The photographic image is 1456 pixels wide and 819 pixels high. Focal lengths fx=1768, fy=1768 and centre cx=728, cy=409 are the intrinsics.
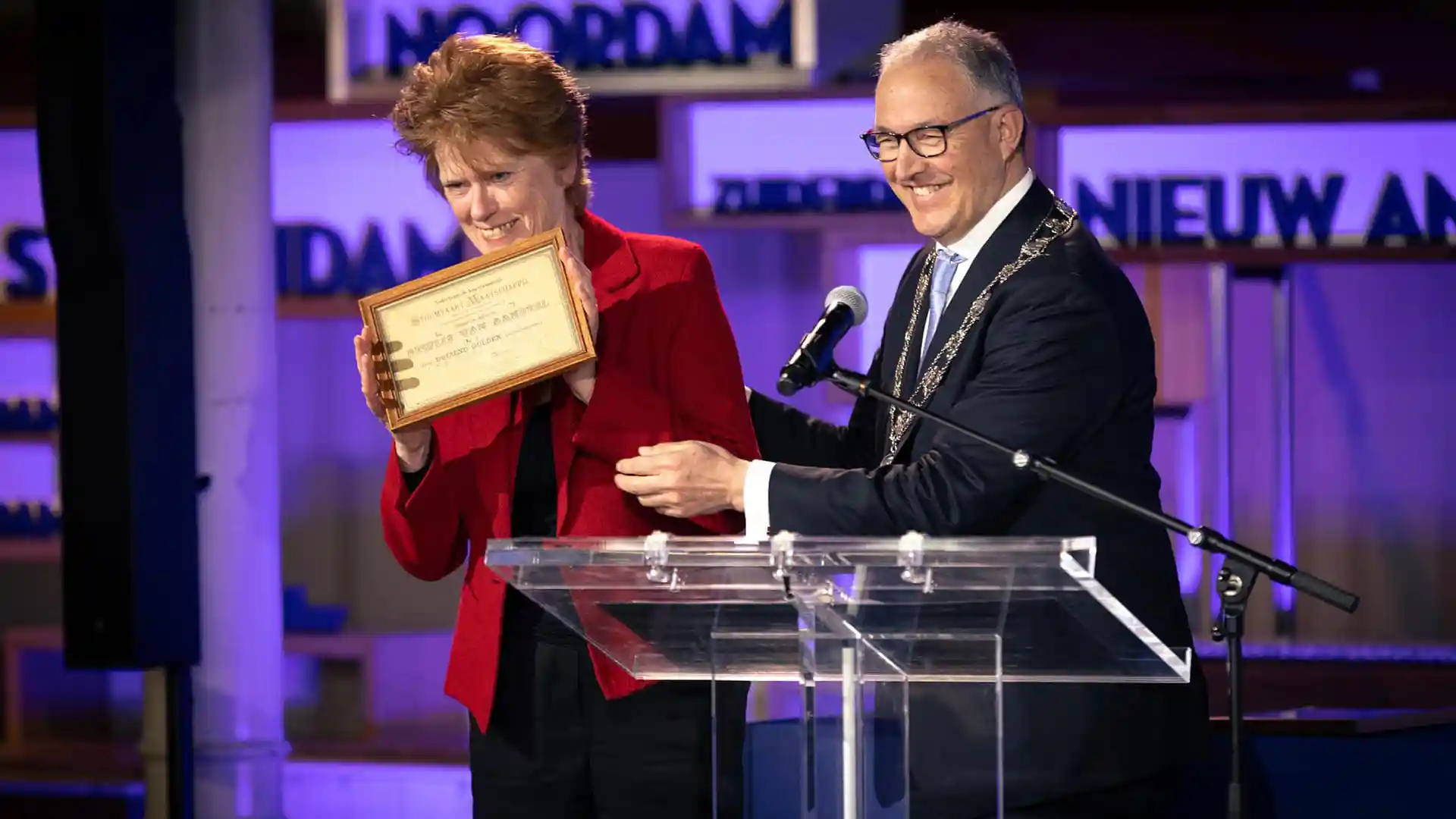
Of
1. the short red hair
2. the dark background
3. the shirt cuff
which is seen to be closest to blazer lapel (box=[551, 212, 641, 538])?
the short red hair

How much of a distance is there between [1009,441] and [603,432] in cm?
48

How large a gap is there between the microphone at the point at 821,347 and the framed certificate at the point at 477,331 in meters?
0.30

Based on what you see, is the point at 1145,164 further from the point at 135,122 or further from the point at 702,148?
the point at 135,122

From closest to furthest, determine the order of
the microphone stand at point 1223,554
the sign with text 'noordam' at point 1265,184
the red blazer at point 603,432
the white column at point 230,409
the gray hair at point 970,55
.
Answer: the microphone stand at point 1223,554, the red blazer at point 603,432, the gray hair at point 970,55, the white column at point 230,409, the sign with text 'noordam' at point 1265,184

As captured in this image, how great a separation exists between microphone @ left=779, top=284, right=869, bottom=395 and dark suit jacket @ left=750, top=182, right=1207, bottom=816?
7.7 inches

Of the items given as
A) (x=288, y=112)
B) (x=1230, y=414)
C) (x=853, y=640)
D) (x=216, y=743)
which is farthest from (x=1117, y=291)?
(x=288, y=112)

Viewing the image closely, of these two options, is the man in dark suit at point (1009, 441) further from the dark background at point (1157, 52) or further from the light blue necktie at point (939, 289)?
the dark background at point (1157, 52)

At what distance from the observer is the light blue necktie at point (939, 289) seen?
2312 mm

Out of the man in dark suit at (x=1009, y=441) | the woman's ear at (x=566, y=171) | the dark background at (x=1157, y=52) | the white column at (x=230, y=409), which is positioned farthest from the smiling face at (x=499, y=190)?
the dark background at (x=1157, y=52)

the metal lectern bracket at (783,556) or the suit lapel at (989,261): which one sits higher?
the suit lapel at (989,261)

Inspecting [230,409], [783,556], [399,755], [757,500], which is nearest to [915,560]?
[783,556]

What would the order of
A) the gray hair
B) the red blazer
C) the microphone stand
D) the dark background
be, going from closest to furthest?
the microphone stand → the red blazer → the gray hair → the dark background

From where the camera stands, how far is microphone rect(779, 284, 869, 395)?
184cm

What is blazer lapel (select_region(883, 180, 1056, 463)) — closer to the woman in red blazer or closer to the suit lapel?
Answer: the suit lapel
